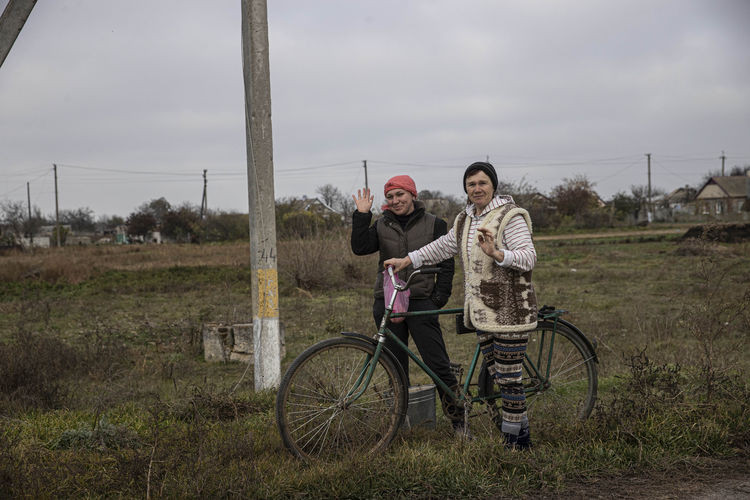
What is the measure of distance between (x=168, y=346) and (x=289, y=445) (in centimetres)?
643

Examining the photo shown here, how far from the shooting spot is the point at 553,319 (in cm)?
450

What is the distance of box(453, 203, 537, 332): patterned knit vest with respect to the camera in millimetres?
3875

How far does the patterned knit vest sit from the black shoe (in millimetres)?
690

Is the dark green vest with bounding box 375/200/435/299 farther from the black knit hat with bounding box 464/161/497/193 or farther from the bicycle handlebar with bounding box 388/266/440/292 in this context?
the black knit hat with bounding box 464/161/497/193

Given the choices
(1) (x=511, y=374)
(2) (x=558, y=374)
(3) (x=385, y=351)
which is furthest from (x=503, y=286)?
(2) (x=558, y=374)

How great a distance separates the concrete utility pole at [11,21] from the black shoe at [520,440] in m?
3.91

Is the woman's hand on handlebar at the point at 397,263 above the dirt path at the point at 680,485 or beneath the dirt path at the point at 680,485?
above

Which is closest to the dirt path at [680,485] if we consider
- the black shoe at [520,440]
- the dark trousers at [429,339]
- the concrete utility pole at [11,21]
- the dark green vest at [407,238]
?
the black shoe at [520,440]

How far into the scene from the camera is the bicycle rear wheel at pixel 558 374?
4.52 metres

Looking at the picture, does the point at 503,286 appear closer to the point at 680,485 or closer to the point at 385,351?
the point at 385,351

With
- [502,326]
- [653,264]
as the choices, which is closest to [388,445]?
[502,326]

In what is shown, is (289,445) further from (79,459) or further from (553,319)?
(553,319)

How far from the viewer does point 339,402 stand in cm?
386

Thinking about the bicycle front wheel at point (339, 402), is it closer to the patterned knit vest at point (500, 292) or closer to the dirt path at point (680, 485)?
the patterned knit vest at point (500, 292)
